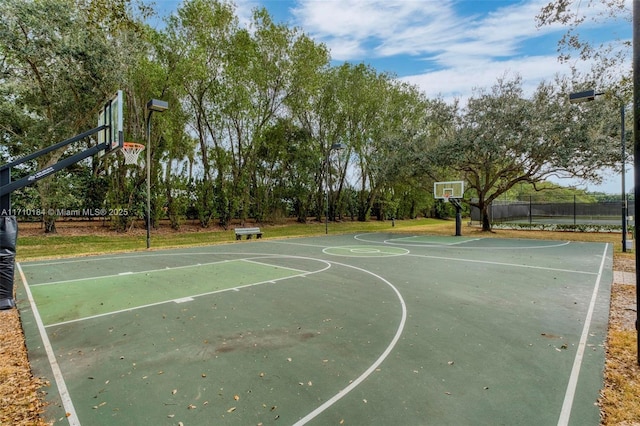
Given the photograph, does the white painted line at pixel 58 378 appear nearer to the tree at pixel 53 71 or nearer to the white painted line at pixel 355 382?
the white painted line at pixel 355 382

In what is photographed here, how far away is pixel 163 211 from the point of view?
18094 millimetres

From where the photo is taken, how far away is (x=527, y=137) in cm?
1566

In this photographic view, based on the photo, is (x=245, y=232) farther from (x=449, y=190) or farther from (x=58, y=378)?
(x=58, y=378)

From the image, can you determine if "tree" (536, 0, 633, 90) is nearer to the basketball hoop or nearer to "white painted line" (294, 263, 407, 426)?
"white painted line" (294, 263, 407, 426)

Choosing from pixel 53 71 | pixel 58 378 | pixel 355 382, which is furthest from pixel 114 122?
pixel 53 71

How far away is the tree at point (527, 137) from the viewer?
14.8 meters

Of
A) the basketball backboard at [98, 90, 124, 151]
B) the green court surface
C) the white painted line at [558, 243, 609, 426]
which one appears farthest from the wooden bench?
the white painted line at [558, 243, 609, 426]

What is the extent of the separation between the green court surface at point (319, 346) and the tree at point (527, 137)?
915cm

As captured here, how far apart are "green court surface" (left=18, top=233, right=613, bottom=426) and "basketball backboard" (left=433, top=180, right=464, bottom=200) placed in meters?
10.5

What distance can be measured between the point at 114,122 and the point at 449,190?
16.5m

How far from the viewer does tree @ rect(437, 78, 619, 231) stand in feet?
48.5

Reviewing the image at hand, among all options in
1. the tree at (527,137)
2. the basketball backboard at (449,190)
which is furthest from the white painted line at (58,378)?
the basketball backboard at (449,190)

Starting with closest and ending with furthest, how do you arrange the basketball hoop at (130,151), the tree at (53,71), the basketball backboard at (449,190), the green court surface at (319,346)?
the green court surface at (319,346), the tree at (53,71), the basketball hoop at (130,151), the basketball backboard at (449,190)

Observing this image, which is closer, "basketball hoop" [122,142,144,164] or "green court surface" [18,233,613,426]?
"green court surface" [18,233,613,426]
